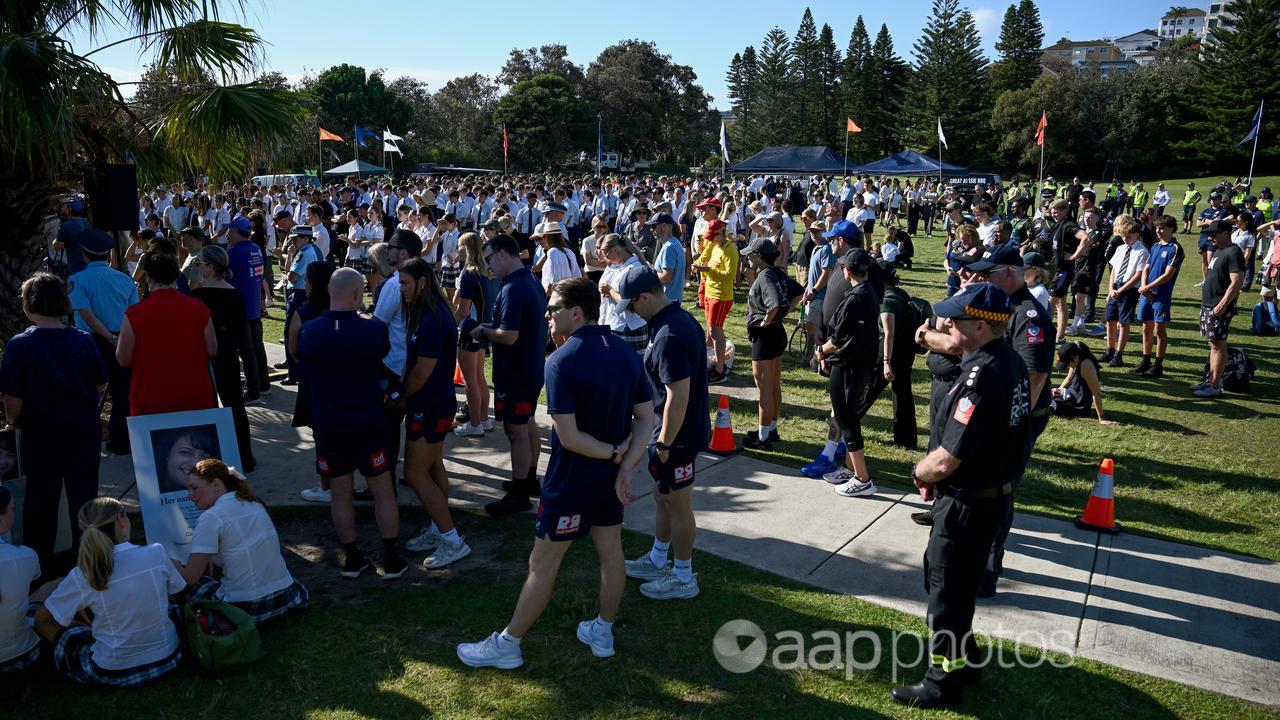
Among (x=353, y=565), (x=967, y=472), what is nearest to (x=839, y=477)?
(x=967, y=472)

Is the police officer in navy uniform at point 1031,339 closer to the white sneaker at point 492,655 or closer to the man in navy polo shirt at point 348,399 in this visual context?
the white sneaker at point 492,655

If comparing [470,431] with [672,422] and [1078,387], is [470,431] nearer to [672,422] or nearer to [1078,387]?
[672,422]

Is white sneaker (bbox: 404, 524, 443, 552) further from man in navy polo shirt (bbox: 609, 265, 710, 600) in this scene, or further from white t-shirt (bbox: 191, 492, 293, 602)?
man in navy polo shirt (bbox: 609, 265, 710, 600)

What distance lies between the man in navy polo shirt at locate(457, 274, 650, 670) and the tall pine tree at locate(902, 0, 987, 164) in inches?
2588

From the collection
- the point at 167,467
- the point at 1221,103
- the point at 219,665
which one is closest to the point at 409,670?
the point at 219,665

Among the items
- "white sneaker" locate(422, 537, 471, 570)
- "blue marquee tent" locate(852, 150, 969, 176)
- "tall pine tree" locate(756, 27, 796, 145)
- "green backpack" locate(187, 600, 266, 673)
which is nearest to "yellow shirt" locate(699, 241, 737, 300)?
"white sneaker" locate(422, 537, 471, 570)

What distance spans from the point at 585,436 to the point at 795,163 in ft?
130

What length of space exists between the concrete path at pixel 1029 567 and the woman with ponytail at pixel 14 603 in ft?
7.58

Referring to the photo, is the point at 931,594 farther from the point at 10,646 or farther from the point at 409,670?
the point at 10,646

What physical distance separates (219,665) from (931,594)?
11.2ft

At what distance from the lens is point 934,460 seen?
3766 mm

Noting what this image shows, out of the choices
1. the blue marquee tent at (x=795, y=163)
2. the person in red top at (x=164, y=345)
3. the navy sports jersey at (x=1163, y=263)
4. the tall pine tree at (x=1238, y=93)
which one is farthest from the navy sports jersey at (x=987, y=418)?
the tall pine tree at (x=1238, y=93)

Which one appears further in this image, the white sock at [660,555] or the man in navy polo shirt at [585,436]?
the white sock at [660,555]

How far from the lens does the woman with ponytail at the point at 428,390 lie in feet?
17.3
